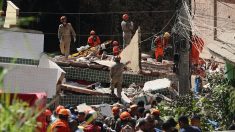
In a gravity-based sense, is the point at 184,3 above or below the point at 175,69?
above

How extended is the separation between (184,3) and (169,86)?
148 inches

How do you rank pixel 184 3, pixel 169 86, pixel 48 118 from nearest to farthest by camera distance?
1. pixel 48 118
2. pixel 184 3
3. pixel 169 86

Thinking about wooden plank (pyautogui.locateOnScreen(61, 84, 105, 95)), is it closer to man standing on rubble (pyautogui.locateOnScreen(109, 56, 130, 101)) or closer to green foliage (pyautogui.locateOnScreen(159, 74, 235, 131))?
man standing on rubble (pyautogui.locateOnScreen(109, 56, 130, 101))

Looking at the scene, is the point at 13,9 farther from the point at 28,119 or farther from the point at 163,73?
the point at 28,119

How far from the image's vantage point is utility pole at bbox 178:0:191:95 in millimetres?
15602

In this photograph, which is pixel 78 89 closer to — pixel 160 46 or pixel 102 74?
pixel 102 74

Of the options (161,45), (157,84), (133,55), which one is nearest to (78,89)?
(157,84)

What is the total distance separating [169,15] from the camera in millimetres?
27844

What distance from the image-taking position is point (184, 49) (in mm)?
16219

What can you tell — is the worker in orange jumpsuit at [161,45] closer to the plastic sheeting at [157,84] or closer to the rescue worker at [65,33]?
the plastic sheeting at [157,84]

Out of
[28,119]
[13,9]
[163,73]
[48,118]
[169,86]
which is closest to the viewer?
[28,119]

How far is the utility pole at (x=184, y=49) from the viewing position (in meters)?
15.6

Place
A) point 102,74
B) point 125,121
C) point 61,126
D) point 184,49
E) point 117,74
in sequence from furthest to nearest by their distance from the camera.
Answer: point 102,74
point 117,74
point 184,49
point 125,121
point 61,126

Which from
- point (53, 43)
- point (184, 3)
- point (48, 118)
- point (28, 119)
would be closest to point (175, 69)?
point (184, 3)
